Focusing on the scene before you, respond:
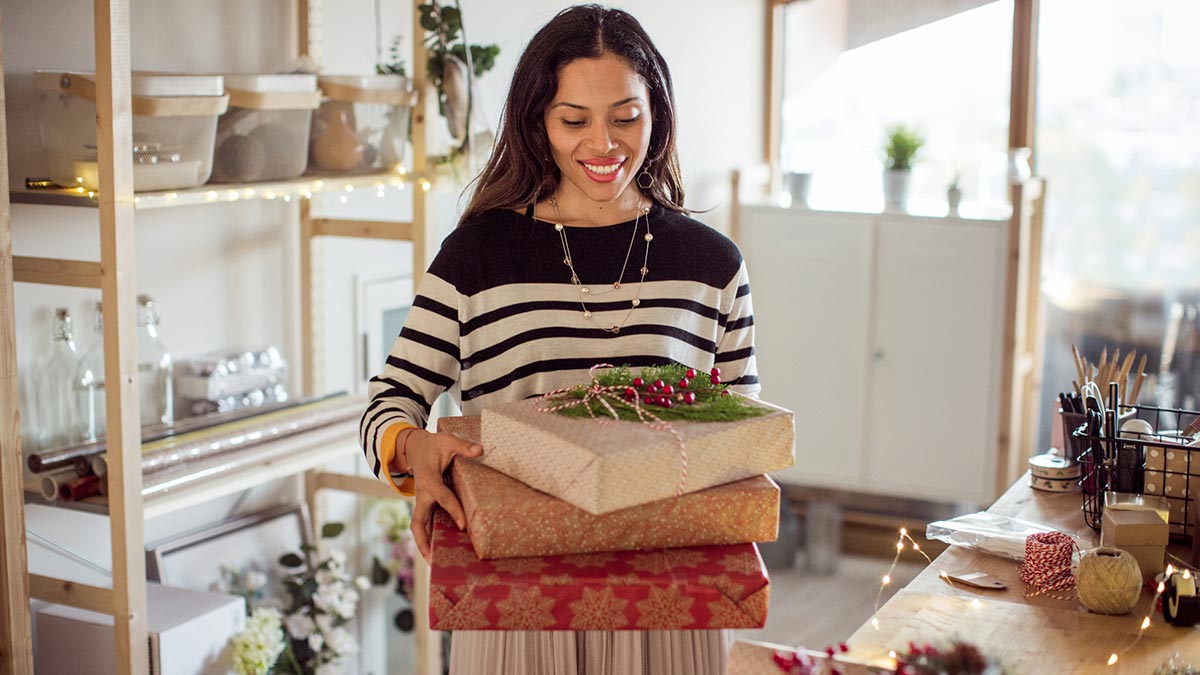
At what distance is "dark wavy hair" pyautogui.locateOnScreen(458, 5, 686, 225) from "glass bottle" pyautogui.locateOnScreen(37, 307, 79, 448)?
0.88 m

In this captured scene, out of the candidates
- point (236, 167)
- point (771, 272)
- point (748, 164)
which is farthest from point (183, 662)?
point (748, 164)

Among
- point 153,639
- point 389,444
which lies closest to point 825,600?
point 153,639

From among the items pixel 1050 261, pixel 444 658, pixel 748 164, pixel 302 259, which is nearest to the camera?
pixel 302 259

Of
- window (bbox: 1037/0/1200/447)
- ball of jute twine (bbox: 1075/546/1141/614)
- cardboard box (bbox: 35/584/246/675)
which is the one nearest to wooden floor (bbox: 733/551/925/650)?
window (bbox: 1037/0/1200/447)

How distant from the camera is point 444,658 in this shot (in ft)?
9.73

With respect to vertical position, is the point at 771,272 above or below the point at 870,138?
below

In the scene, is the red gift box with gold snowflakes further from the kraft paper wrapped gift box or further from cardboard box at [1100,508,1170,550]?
cardboard box at [1100,508,1170,550]

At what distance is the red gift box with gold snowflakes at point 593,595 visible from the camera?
3.66 ft

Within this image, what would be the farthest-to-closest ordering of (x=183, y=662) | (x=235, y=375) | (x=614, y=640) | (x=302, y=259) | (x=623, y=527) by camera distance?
(x=302, y=259), (x=235, y=375), (x=183, y=662), (x=614, y=640), (x=623, y=527)

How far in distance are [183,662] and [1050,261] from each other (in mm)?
2946

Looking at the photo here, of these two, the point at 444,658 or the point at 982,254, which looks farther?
the point at 982,254

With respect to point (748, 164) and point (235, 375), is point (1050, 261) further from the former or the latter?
point (235, 375)

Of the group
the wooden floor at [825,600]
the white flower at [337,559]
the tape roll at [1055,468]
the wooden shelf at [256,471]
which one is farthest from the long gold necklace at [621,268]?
the wooden floor at [825,600]

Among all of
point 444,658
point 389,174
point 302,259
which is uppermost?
point 389,174
